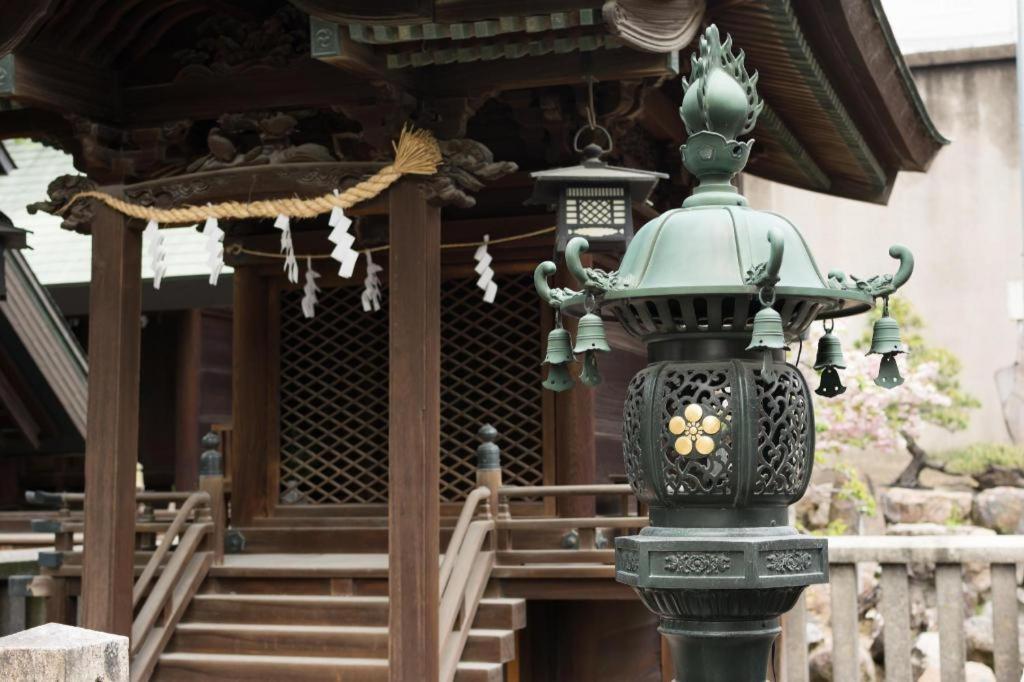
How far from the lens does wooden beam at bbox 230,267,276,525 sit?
10.4 m

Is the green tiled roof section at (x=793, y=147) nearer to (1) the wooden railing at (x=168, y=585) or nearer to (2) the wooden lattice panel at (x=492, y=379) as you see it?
(2) the wooden lattice panel at (x=492, y=379)

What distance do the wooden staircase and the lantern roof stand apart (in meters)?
2.72

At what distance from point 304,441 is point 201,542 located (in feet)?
4.57

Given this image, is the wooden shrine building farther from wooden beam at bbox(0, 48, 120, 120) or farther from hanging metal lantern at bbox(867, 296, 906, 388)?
hanging metal lantern at bbox(867, 296, 906, 388)

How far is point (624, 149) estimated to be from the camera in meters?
9.71

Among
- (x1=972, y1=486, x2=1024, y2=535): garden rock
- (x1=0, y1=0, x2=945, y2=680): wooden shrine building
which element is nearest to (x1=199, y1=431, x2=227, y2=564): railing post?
(x1=0, y1=0, x2=945, y2=680): wooden shrine building

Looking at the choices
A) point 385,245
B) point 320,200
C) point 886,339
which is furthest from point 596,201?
point 886,339

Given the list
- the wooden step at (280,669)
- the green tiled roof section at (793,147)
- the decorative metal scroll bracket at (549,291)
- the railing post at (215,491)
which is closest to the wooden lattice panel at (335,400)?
the railing post at (215,491)

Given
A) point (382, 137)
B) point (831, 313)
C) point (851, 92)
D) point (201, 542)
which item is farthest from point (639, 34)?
point (201, 542)

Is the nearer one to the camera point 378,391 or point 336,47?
point 336,47

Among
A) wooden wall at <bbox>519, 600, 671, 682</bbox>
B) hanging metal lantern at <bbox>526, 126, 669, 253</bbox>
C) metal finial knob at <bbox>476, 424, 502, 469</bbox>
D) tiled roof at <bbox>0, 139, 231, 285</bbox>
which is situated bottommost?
wooden wall at <bbox>519, 600, 671, 682</bbox>

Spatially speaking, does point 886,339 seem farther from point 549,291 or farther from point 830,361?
point 549,291

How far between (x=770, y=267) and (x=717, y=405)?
49 cm

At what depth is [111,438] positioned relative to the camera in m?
8.19
